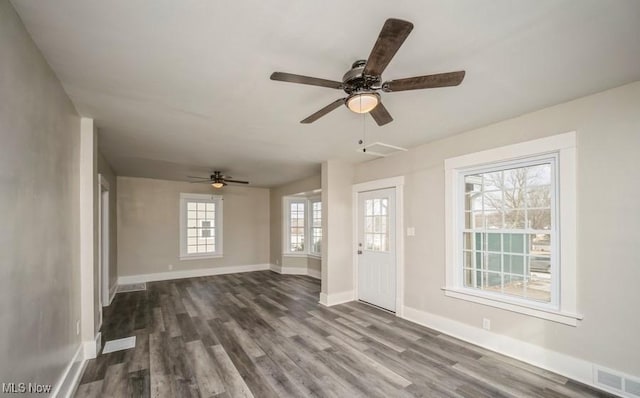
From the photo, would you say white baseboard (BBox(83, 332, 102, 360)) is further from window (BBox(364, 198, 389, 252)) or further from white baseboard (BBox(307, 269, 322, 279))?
white baseboard (BBox(307, 269, 322, 279))

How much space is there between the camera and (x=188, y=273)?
24.2 ft

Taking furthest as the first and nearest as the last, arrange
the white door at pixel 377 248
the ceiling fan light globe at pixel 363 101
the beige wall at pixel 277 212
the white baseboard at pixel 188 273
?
1. the beige wall at pixel 277 212
2. the white baseboard at pixel 188 273
3. the white door at pixel 377 248
4. the ceiling fan light globe at pixel 363 101

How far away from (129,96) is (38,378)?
2.20 m

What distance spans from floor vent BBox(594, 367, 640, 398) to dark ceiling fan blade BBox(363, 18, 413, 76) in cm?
315

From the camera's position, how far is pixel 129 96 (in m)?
2.53

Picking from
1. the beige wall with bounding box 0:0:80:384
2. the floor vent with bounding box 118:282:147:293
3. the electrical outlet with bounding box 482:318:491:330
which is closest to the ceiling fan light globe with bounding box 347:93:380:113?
the beige wall with bounding box 0:0:80:384

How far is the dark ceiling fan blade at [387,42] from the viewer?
4.17 feet

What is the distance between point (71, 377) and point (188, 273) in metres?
5.12

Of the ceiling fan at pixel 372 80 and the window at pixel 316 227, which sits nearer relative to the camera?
the ceiling fan at pixel 372 80

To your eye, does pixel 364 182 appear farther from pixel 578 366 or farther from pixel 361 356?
pixel 578 366

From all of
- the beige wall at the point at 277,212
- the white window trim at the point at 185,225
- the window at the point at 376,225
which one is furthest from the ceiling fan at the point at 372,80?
the white window trim at the point at 185,225

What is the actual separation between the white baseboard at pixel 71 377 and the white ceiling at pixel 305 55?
93.8 inches

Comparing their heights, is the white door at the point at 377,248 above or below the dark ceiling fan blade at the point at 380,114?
below

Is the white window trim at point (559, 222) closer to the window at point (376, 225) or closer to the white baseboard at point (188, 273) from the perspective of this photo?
the window at point (376, 225)
